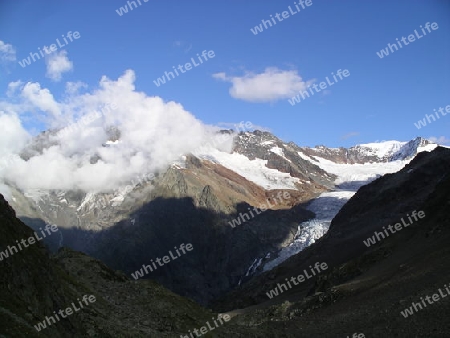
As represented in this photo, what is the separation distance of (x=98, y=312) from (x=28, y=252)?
7130 mm

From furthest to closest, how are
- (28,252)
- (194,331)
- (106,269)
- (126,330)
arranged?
(106,269)
(194,331)
(126,330)
(28,252)

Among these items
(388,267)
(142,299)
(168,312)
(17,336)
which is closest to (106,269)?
(142,299)

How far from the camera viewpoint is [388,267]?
6234 centimetres

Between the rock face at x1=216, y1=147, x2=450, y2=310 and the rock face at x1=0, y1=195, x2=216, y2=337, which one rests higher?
the rock face at x1=0, y1=195, x2=216, y2=337

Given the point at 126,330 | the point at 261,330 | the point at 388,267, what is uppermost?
the point at 126,330

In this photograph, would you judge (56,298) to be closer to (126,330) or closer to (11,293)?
(11,293)

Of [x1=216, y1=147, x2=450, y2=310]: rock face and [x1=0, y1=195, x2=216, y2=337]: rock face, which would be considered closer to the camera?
[x1=0, y1=195, x2=216, y2=337]: rock face

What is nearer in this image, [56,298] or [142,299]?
[56,298]

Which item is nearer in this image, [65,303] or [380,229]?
[65,303]

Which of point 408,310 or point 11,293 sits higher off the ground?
point 11,293

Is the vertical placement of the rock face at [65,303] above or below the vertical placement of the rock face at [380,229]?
above

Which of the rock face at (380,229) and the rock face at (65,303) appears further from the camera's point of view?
the rock face at (380,229)

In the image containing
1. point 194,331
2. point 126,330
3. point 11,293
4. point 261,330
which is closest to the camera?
point 11,293

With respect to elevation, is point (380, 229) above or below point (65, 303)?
below
